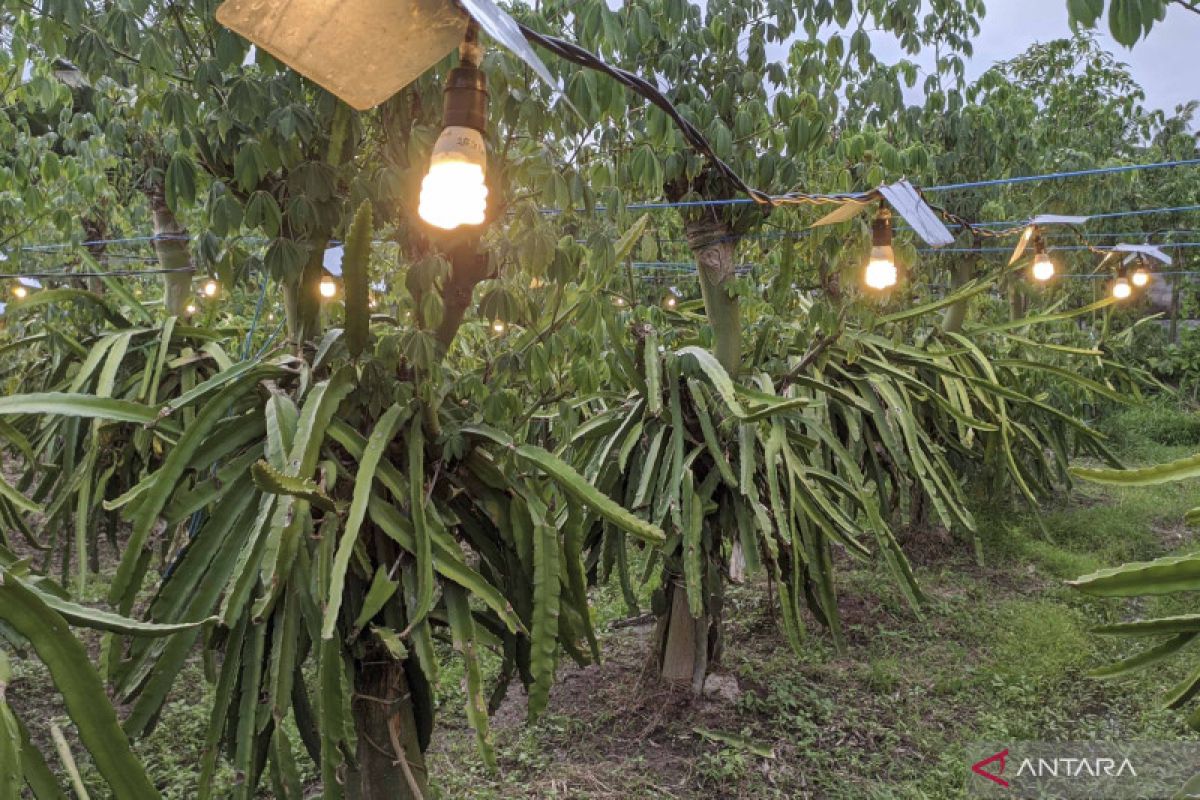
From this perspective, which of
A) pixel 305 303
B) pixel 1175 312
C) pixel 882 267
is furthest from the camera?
pixel 1175 312

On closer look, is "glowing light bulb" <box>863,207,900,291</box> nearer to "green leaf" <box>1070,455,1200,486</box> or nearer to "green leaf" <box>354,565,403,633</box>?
"green leaf" <box>1070,455,1200,486</box>

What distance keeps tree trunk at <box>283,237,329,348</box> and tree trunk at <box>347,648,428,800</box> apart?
0.76m

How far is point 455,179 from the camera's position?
1217 millimetres

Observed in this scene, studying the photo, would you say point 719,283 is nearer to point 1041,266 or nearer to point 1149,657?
point 1041,266

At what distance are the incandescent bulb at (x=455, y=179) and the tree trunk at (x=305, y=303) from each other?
0.74 meters

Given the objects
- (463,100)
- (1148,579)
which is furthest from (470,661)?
(1148,579)

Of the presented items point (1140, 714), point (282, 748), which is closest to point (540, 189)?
point (282, 748)

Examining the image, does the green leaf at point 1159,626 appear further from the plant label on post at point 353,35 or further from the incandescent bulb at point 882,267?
the incandescent bulb at point 882,267

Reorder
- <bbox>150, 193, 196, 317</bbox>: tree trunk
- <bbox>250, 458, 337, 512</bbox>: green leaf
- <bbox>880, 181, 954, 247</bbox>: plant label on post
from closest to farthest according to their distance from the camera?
<bbox>250, 458, 337, 512</bbox>: green leaf
<bbox>880, 181, 954, 247</bbox>: plant label on post
<bbox>150, 193, 196, 317</bbox>: tree trunk

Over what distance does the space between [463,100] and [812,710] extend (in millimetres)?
2962

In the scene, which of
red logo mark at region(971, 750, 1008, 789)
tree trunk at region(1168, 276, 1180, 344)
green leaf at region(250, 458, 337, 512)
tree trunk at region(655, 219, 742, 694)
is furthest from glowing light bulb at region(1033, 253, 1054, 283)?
tree trunk at region(1168, 276, 1180, 344)

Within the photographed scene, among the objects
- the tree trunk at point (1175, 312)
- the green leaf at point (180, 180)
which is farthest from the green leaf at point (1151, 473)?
the tree trunk at point (1175, 312)

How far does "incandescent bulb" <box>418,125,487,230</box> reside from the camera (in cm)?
121

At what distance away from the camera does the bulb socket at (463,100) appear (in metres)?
1.25
